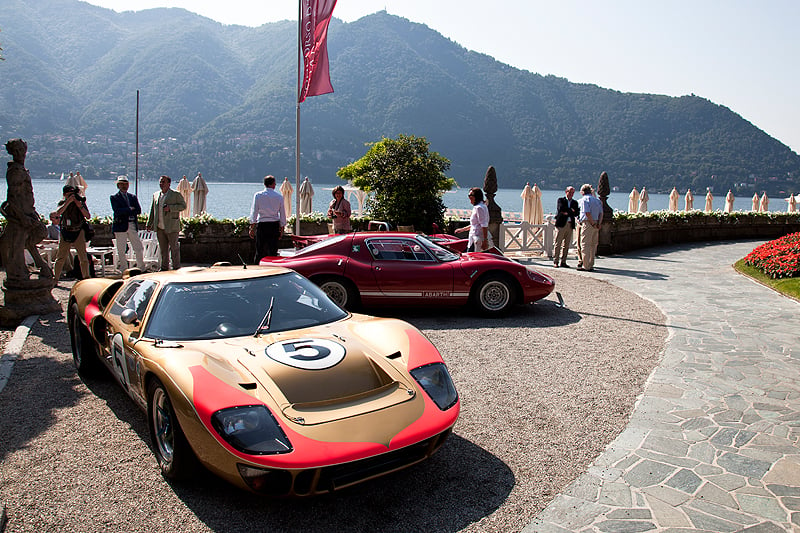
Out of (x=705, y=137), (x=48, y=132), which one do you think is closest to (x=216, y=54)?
(x=48, y=132)

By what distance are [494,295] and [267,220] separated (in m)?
4.69

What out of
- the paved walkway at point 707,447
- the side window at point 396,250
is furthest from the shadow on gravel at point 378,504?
the side window at point 396,250

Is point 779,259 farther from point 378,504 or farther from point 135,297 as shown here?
point 135,297

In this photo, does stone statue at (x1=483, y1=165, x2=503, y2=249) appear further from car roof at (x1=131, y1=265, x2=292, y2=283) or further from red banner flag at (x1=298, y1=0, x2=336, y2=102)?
car roof at (x1=131, y1=265, x2=292, y2=283)

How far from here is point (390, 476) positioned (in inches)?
147

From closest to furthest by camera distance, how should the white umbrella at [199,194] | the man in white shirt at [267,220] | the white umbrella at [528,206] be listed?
1. the man in white shirt at [267,220]
2. the white umbrella at [199,194]
3. the white umbrella at [528,206]

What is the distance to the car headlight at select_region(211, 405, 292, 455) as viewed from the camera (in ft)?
10.00

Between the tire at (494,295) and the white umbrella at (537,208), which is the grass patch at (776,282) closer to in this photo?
the tire at (494,295)

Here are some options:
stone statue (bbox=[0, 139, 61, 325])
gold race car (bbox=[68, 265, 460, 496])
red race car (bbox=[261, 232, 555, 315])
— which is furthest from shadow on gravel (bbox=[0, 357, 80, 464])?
red race car (bbox=[261, 232, 555, 315])

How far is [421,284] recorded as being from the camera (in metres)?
8.49

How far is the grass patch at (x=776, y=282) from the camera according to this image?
34.7 ft

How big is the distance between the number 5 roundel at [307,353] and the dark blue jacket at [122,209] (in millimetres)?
9224

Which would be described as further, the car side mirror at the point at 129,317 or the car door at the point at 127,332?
the car side mirror at the point at 129,317

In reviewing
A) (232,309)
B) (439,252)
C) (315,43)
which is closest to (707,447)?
(232,309)
